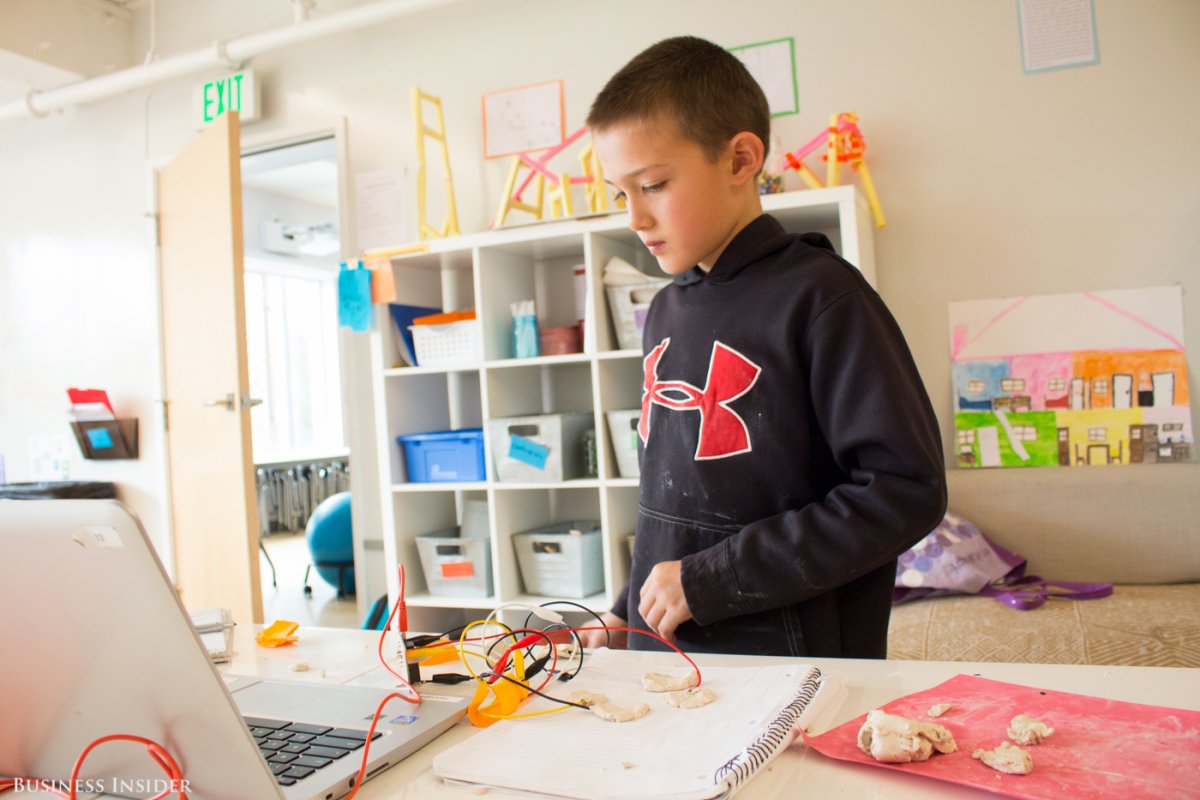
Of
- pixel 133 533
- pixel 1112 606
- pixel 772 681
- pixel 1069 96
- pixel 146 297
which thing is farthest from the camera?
pixel 146 297

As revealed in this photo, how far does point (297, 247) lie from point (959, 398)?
5.63 m

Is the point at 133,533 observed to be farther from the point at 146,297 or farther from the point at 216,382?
the point at 146,297

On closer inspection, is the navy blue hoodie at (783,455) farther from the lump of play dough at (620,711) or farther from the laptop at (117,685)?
the laptop at (117,685)

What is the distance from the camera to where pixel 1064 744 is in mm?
616

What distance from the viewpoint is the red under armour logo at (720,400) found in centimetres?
102

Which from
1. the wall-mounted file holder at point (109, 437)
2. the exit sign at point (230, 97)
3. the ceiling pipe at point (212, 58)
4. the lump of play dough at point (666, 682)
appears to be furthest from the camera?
the wall-mounted file holder at point (109, 437)

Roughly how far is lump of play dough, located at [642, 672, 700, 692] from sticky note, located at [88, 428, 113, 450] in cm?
364

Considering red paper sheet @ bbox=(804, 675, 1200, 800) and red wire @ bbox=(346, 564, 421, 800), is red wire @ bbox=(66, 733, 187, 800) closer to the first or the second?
red wire @ bbox=(346, 564, 421, 800)

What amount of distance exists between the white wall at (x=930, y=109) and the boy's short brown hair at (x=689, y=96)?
168 centimetres

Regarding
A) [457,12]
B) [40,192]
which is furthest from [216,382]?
[40,192]

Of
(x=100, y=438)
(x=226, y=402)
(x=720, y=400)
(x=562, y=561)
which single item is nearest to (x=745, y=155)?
(x=720, y=400)

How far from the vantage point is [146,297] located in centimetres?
379

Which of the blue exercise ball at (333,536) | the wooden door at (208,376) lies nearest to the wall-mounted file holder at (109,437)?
the wooden door at (208,376)

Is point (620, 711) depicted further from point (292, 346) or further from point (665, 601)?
point (292, 346)
